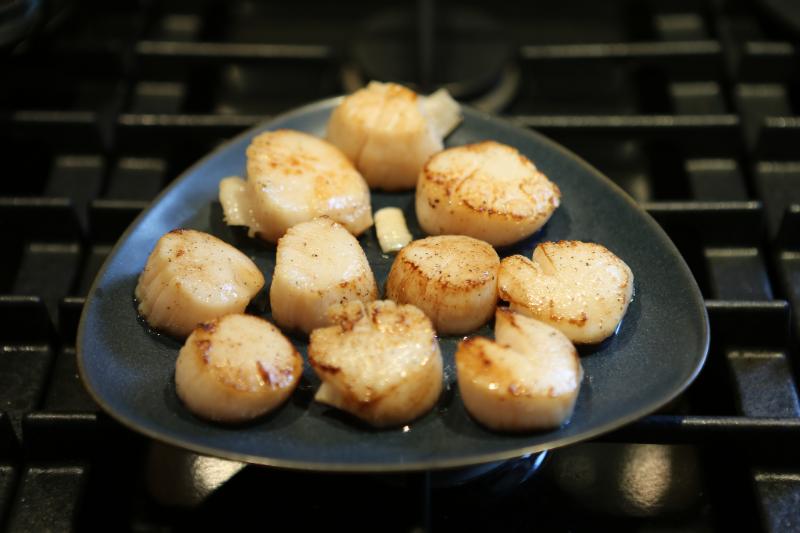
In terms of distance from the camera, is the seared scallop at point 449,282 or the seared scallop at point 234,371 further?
the seared scallop at point 449,282

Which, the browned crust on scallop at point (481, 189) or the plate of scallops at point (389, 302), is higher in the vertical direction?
the browned crust on scallop at point (481, 189)

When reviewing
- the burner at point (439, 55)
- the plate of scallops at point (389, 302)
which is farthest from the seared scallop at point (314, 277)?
the burner at point (439, 55)

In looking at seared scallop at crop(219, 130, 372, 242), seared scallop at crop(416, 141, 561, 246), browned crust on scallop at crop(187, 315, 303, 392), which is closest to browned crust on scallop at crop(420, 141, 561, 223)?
seared scallop at crop(416, 141, 561, 246)

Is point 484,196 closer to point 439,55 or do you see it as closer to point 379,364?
point 379,364

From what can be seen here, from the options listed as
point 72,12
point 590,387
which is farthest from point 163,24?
point 590,387

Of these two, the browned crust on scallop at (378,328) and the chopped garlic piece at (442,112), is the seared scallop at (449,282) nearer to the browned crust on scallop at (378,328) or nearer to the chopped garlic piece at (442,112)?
the browned crust on scallop at (378,328)

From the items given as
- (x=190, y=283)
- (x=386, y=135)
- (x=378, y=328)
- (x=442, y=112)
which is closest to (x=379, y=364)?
(x=378, y=328)
